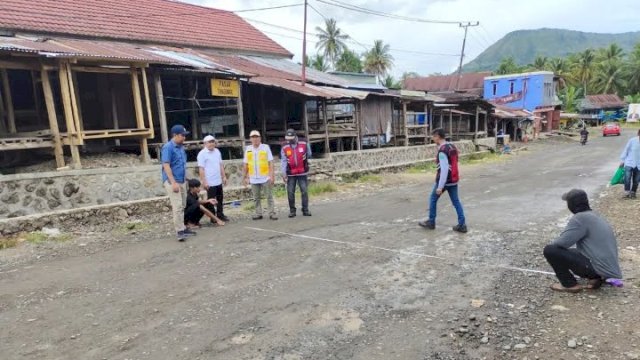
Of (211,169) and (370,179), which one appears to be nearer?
(211,169)

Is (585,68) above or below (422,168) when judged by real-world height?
above

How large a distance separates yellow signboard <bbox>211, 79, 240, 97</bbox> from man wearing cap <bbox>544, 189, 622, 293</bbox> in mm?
10249

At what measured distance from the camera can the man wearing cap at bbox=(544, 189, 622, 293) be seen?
4387mm

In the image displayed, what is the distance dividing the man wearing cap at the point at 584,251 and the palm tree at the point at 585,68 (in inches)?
2689

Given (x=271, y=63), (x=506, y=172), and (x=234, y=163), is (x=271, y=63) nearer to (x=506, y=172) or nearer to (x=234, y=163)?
(x=234, y=163)

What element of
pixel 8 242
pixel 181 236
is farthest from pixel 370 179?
pixel 8 242

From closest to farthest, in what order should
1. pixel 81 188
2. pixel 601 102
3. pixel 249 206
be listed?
pixel 81 188 < pixel 249 206 < pixel 601 102

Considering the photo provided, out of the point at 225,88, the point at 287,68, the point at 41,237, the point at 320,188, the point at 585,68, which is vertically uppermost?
the point at 585,68

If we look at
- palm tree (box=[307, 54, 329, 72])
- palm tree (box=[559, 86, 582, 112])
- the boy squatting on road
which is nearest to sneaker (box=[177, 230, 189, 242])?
the boy squatting on road

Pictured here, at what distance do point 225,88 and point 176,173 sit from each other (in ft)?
21.6

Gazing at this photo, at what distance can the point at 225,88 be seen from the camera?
1305cm

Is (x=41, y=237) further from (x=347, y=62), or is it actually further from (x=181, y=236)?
(x=347, y=62)

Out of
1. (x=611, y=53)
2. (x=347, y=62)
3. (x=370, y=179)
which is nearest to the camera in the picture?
(x=370, y=179)

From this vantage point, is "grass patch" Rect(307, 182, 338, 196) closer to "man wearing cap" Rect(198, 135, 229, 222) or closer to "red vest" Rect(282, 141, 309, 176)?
"red vest" Rect(282, 141, 309, 176)
